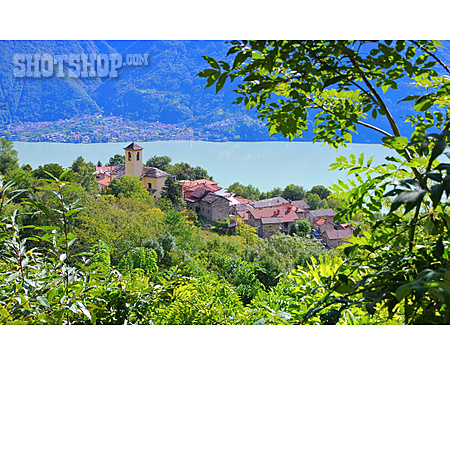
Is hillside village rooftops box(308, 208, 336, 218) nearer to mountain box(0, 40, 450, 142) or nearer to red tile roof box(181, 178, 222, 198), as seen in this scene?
mountain box(0, 40, 450, 142)

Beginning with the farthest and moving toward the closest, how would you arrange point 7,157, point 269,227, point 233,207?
1. point 269,227
2. point 233,207
3. point 7,157

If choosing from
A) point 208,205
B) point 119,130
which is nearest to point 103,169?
point 119,130

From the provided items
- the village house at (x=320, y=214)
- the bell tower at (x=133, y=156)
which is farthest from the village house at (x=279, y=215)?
the bell tower at (x=133, y=156)

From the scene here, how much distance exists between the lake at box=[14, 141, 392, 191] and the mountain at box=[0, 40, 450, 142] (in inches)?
5.2

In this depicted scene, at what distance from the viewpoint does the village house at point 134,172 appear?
418 cm

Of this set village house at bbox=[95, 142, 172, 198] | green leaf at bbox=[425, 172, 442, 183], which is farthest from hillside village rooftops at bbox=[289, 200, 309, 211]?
green leaf at bbox=[425, 172, 442, 183]

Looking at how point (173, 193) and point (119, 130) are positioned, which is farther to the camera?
point (173, 193)

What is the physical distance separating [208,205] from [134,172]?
0.82 meters

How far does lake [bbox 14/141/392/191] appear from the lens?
386 cm

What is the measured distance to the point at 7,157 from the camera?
3.95 metres

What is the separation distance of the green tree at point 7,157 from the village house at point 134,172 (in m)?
0.74

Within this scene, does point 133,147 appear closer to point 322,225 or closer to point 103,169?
point 103,169
